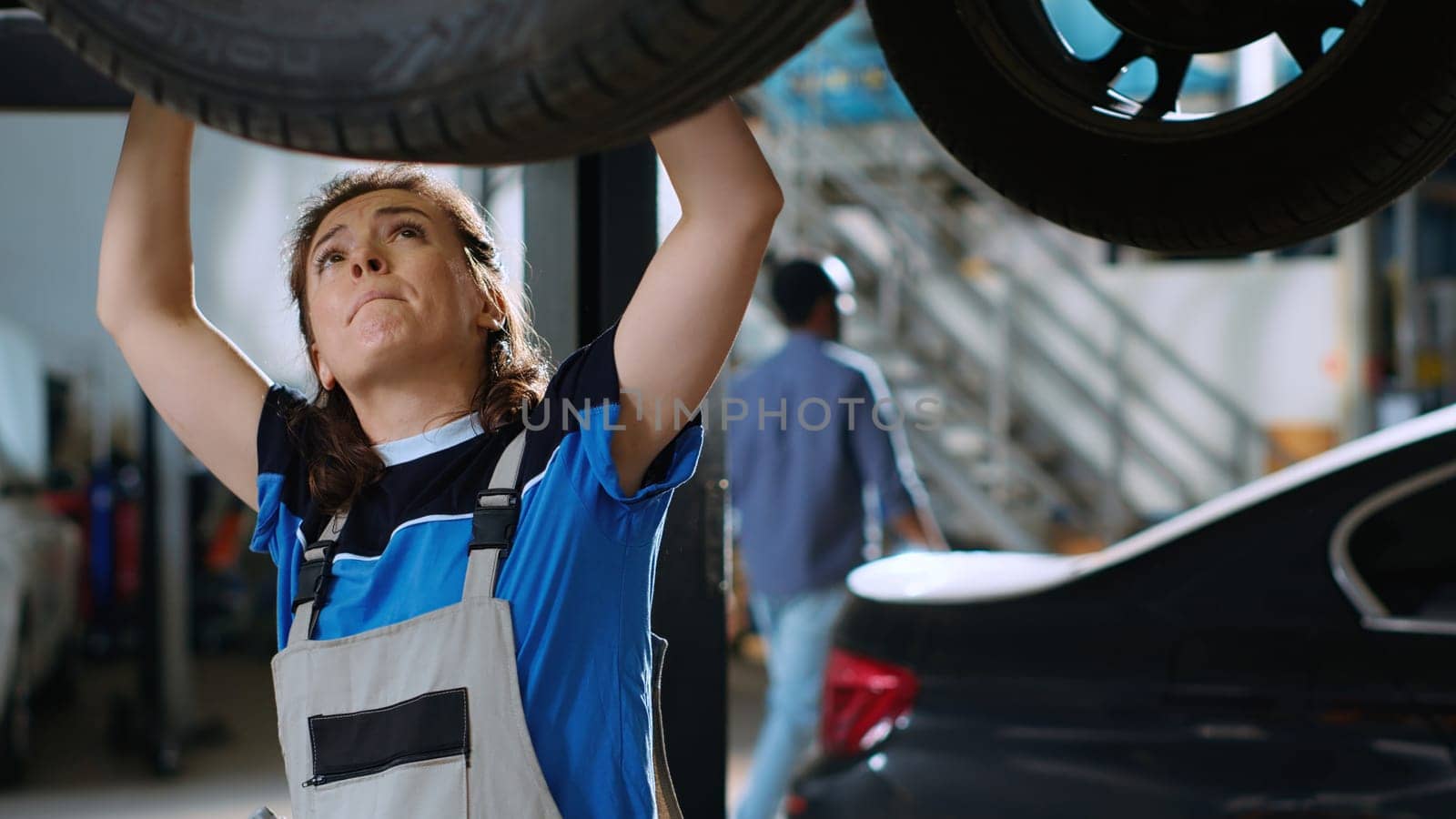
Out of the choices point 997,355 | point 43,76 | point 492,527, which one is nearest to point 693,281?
point 492,527

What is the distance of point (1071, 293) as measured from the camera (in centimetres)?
711

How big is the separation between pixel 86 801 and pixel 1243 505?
340 cm

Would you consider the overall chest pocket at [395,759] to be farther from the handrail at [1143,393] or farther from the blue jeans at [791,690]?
the handrail at [1143,393]

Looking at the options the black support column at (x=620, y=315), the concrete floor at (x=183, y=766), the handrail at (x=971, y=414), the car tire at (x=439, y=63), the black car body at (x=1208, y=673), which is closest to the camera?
the car tire at (x=439, y=63)

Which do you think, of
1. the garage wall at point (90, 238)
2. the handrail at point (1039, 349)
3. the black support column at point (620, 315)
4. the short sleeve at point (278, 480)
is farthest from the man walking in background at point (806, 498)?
the handrail at point (1039, 349)

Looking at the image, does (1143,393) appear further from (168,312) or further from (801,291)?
(168,312)

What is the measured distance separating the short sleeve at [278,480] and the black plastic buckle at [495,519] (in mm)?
189

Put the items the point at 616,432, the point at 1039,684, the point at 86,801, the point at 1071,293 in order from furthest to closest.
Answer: the point at 1071,293 < the point at 86,801 < the point at 1039,684 < the point at 616,432

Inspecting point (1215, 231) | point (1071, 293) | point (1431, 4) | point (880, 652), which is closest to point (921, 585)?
point (880, 652)

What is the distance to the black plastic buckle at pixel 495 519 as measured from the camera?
3.60 ft

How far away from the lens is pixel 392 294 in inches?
45.5

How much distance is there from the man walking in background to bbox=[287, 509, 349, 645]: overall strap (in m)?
2.04

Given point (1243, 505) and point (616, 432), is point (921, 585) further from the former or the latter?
point (616, 432)

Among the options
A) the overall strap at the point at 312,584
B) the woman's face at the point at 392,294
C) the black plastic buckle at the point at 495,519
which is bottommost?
the overall strap at the point at 312,584
